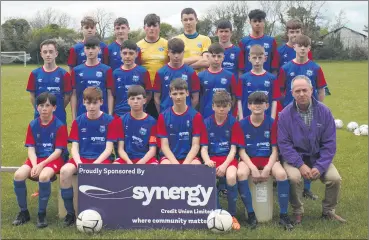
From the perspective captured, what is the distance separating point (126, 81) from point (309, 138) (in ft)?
8.46

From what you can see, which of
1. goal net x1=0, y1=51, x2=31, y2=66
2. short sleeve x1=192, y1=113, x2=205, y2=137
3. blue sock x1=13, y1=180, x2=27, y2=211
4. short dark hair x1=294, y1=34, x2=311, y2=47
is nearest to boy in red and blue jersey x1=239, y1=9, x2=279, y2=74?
short dark hair x1=294, y1=34, x2=311, y2=47

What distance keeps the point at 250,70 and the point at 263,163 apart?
1661 millimetres

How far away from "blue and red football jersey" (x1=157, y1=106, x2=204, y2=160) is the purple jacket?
103 cm

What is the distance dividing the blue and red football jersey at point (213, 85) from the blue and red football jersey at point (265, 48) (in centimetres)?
66

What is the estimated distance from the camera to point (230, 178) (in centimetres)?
515

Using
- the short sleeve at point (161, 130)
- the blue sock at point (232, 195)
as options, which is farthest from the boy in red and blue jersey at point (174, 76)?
the blue sock at point (232, 195)

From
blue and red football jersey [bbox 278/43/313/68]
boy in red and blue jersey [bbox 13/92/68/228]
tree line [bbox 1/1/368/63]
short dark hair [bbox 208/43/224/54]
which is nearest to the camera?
boy in red and blue jersey [bbox 13/92/68/228]

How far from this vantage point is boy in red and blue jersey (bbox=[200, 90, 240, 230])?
→ 17.5 ft

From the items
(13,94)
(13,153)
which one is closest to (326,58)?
(13,94)

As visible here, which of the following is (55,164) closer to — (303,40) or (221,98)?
(221,98)

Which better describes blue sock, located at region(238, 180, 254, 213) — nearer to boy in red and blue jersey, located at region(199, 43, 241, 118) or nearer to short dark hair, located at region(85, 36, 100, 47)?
boy in red and blue jersey, located at region(199, 43, 241, 118)

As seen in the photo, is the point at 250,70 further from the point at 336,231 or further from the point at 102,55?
the point at 336,231

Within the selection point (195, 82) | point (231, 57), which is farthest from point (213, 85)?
point (231, 57)

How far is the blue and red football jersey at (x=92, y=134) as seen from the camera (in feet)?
18.0
